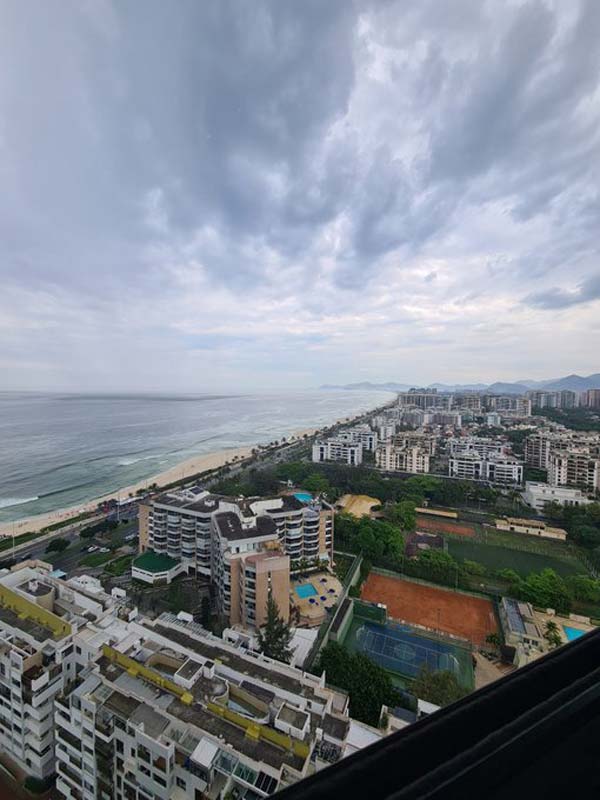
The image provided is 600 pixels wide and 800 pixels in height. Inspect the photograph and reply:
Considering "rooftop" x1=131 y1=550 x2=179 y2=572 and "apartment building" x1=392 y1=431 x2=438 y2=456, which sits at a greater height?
"apartment building" x1=392 y1=431 x2=438 y2=456

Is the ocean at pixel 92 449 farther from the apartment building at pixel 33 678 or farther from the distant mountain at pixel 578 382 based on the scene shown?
the distant mountain at pixel 578 382

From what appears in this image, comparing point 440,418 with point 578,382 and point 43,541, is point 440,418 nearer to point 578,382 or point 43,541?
point 43,541

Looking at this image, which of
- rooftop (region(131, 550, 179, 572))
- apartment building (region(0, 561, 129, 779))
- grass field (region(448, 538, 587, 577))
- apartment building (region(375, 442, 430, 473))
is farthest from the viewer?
apartment building (region(375, 442, 430, 473))

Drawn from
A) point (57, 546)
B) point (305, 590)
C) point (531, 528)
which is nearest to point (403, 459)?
point (531, 528)

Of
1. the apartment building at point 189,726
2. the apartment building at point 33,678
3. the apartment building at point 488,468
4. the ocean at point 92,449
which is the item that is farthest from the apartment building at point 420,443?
the apartment building at point 33,678

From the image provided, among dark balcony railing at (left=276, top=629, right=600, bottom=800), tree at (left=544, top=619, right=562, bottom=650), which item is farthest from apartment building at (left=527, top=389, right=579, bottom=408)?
dark balcony railing at (left=276, top=629, right=600, bottom=800)

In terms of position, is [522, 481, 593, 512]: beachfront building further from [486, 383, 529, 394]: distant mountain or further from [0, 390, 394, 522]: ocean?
[486, 383, 529, 394]: distant mountain
